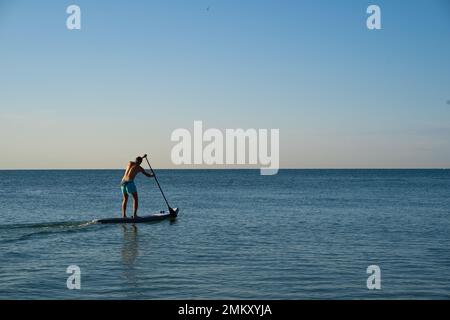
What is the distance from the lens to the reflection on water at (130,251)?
1235cm

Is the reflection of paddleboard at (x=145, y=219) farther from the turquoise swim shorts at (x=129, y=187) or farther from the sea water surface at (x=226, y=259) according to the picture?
the turquoise swim shorts at (x=129, y=187)

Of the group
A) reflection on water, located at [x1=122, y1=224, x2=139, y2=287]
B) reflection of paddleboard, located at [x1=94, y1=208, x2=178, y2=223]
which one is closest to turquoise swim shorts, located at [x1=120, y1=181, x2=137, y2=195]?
reflection of paddleboard, located at [x1=94, y1=208, x2=178, y2=223]

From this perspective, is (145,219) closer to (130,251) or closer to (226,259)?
(130,251)

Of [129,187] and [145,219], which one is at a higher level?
[129,187]

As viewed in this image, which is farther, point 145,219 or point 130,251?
point 145,219

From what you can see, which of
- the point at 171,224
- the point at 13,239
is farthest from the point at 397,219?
the point at 13,239

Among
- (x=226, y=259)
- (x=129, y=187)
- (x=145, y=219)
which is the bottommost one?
(x=226, y=259)

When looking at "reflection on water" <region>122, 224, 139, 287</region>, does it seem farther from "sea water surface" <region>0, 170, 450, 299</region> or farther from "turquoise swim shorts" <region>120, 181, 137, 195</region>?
"turquoise swim shorts" <region>120, 181, 137, 195</region>

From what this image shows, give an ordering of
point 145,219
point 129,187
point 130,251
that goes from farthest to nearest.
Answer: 1. point 145,219
2. point 129,187
3. point 130,251

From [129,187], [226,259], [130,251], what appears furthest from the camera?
[129,187]

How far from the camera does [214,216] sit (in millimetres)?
29000

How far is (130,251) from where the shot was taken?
52.3 feet

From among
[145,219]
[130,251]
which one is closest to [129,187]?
[145,219]
